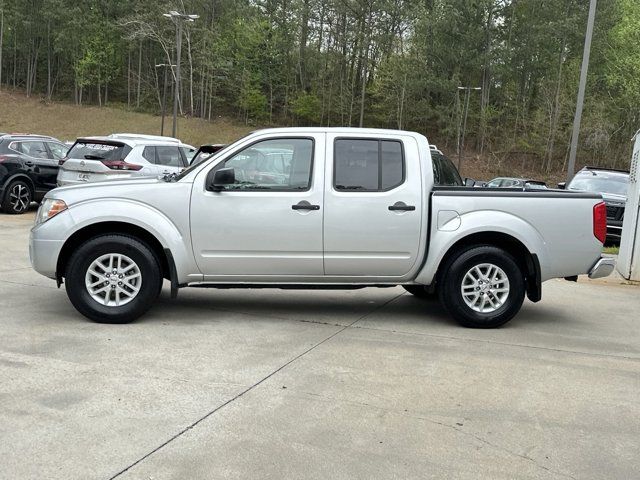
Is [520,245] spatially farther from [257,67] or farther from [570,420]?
[257,67]

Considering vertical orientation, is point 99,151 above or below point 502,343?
above

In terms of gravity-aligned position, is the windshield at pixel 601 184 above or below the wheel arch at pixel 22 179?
above

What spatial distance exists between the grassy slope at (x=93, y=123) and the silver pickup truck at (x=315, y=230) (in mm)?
46084

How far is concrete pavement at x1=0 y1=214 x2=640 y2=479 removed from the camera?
335cm

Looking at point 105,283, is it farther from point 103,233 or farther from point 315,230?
point 315,230

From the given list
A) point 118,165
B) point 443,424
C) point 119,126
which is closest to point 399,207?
point 443,424

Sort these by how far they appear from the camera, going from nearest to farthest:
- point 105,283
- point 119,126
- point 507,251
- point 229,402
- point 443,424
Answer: point 443,424
point 229,402
point 105,283
point 507,251
point 119,126

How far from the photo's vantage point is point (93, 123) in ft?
182

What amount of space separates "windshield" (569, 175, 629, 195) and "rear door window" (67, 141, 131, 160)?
32.8 feet

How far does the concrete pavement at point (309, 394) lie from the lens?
11.0ft

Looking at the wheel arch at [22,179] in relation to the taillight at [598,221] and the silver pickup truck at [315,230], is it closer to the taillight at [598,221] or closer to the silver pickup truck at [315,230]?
the silver pickup truck at [315,230]

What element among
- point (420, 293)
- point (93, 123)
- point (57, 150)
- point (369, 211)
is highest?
point (93, 123)

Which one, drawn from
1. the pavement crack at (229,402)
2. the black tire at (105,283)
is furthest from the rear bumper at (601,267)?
the black tire at (105,283)

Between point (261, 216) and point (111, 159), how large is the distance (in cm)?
804
